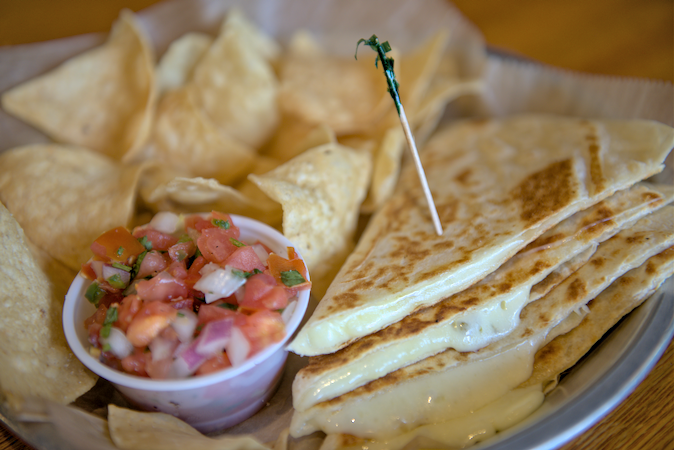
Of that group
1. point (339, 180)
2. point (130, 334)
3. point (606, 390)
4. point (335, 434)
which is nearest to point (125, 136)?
point (339, 180)

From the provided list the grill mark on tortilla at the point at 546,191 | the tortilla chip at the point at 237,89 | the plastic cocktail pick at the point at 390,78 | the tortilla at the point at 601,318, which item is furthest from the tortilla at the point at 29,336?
the grill mark on tortilla at the point at 546,191

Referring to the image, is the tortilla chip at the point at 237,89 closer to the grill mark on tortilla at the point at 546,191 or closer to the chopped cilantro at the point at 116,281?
the chopped cilantro at the point at 116,281

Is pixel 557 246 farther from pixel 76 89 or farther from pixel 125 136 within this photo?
pixel 76 89

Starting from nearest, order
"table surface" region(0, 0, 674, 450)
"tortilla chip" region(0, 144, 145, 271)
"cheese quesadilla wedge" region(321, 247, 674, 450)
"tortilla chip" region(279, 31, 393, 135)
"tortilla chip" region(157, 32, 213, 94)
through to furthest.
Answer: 1. "cheese quesadilla wedge" region(321, 247, 674, 450)
2. "tortilla chip" region(0, 144, 145, 271)
3. "tortilla chip" region(279, 31, 393, 135)
4. "tortilla chip" region(157, 32, 213, 94)
5. "table surface" region(0, 0, 674, 450)

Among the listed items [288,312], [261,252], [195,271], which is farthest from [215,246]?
[288,312]

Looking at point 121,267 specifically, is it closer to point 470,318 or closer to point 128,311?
point 128,311

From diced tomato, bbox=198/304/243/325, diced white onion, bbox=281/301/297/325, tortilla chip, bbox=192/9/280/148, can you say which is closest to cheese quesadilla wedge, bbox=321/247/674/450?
diced white onion, bbox=281/301/297/325

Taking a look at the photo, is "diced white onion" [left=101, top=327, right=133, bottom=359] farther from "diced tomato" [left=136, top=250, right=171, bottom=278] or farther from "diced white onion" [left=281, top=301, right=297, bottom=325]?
"diced white onion" [left=281, top=301, right=297, bottom=325]
